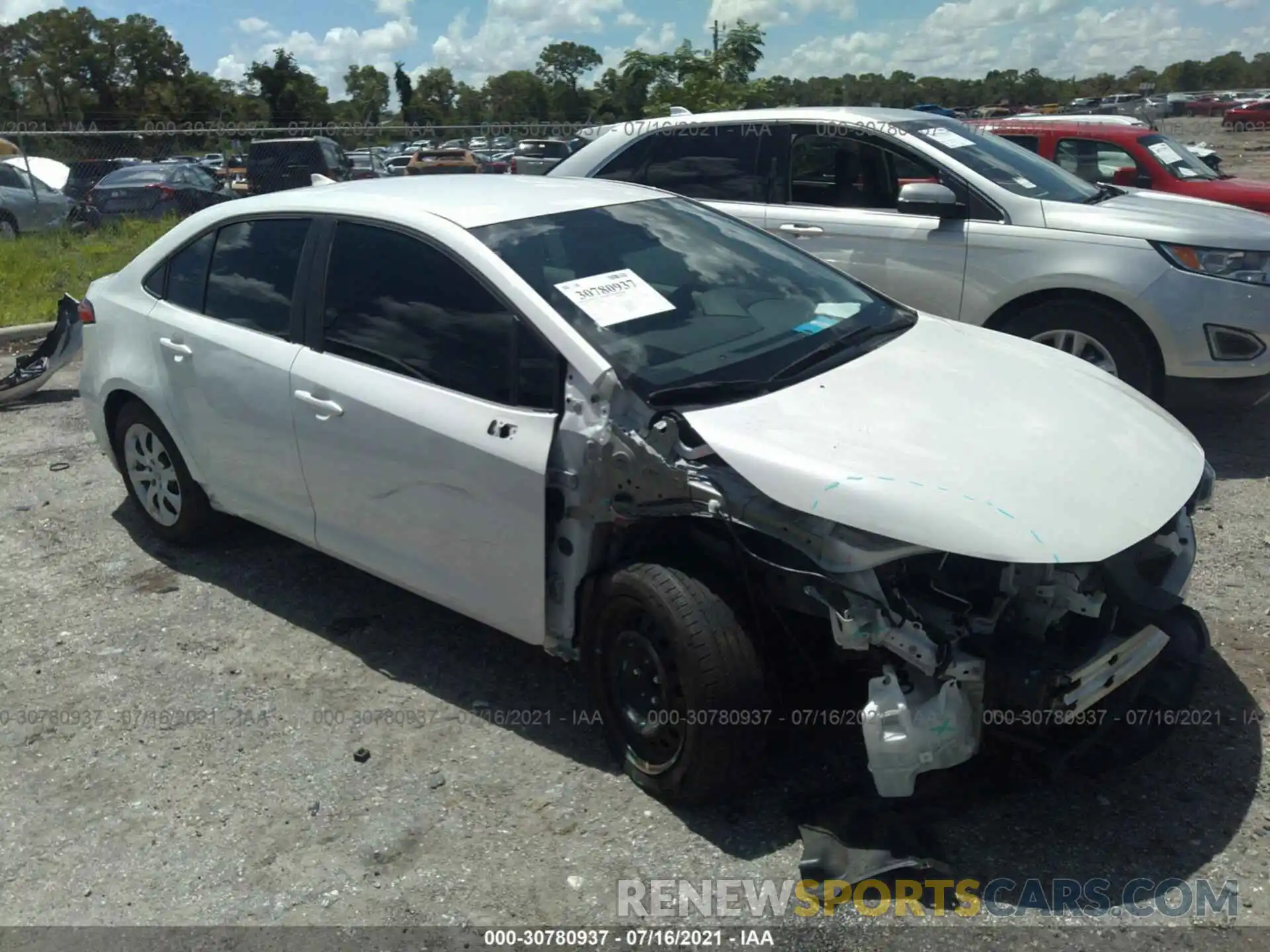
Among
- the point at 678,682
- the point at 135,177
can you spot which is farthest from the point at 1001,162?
the point at 135,177

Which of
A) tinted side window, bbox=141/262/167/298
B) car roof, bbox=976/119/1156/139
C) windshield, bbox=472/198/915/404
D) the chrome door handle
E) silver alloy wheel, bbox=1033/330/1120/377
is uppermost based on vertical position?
car roof, bbox=976/119/1156/139

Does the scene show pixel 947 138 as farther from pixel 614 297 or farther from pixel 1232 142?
pixel 1232 142

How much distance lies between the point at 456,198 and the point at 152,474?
214 centimetres

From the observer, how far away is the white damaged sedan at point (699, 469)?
2.73 m

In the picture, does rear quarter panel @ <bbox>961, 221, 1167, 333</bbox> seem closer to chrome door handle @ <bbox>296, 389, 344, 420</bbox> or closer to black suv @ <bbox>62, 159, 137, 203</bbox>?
chrome door handle @ <bbox>296, 389, 344, 420</bbox>

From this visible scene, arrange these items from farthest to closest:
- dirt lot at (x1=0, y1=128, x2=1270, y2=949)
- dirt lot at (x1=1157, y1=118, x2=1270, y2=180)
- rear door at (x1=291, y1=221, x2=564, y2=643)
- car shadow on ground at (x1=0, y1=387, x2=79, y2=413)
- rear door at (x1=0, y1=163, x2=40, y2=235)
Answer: dirt lot at (x1=1157, y1=118, x2=1270, y2=180)
rear door at (x1=0, y1=163, x2=40, y2=235)
car shadow on ground at (x1=0, y1=387, x2=79, y2=413)
rear door at (x1=291, y1=221, x2=564, y2=643)
dirt lot at (x1=0, y1=128, x2=1270, y2=949)

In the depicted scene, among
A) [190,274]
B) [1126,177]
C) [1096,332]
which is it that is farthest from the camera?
[1126,177]

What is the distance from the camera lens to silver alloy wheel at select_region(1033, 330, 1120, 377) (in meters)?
5.70

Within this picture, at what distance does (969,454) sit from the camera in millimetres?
2883

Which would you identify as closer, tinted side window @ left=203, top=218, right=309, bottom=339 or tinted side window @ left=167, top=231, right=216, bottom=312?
tinted side window @ left=203, top=218, right=309, bottom=339

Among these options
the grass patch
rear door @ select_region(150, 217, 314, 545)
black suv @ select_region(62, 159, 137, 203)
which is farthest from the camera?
black suv @ select_region(62, 159, 137, 203)

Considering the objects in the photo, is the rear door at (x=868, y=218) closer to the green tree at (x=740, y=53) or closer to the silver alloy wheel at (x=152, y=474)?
the silver alloy wheel at (x=152, y=474)

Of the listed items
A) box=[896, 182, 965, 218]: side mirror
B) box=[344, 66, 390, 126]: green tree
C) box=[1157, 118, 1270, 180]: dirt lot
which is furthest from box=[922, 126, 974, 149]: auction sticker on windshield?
box=[344, 66, 390, 126]: green tree

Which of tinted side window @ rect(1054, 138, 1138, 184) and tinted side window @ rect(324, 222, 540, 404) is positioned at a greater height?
tinted side window @ rect(1054, 138, 1138, 184)
